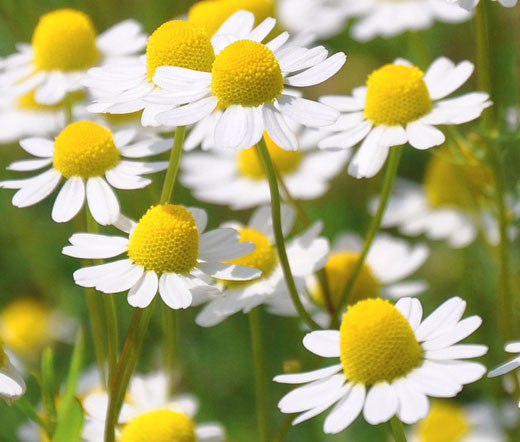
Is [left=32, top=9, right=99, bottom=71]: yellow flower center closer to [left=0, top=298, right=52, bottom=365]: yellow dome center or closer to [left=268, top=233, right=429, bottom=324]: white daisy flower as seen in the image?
[left=268, top=233, right=429, bottom=324]: white daisy flower

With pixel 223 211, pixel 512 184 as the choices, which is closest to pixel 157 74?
pixel 512 184

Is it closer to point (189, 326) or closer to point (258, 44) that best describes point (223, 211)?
point (189, 326)

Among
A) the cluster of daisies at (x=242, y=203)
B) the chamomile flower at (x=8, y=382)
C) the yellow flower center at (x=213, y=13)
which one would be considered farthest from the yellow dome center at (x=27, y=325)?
the chamomile flower at (x=8, y=382)

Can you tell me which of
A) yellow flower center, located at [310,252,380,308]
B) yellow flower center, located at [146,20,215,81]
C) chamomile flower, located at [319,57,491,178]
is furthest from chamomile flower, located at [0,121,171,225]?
yellow flower center, located at [310,252,380,308]

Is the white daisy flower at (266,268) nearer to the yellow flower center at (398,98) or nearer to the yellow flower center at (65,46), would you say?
the yellow flower center at (398,98)

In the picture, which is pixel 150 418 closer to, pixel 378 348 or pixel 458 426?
pixel 378 348

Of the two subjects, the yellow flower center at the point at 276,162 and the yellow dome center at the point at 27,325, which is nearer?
the yellow flower center at the point at 276,162

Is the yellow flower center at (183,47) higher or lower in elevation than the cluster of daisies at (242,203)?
higher

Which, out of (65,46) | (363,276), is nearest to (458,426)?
(363,276)
